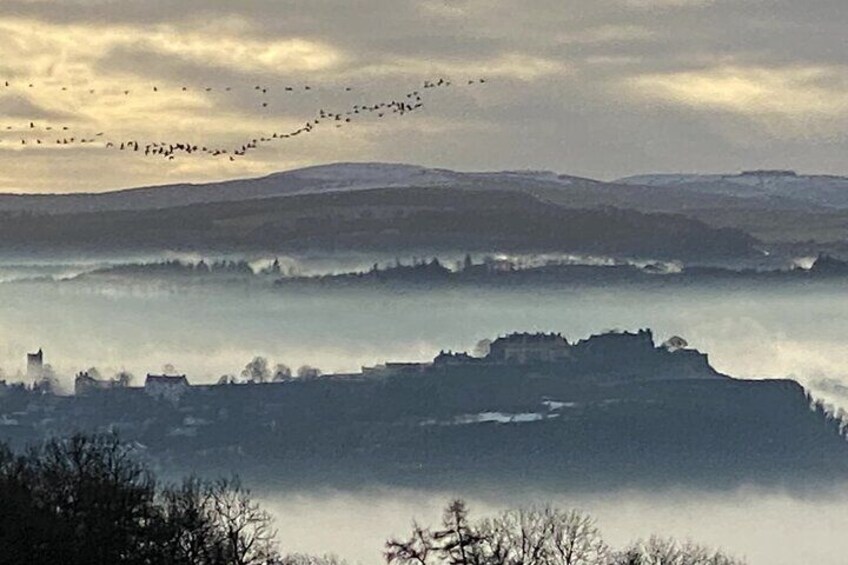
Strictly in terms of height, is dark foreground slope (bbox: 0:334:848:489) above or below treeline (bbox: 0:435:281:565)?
above

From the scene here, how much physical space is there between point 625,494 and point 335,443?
78.1 feet

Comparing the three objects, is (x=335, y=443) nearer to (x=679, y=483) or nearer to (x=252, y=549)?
(x=679, y=483)

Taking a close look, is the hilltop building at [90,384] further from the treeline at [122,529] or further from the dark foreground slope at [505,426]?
the treeline at [122,529]

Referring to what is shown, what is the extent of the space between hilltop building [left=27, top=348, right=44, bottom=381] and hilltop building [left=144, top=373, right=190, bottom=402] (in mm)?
7919

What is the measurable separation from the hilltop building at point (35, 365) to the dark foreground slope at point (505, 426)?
7.37m

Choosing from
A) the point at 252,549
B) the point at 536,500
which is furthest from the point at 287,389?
the point at 252,549

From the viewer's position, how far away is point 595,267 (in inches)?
7825

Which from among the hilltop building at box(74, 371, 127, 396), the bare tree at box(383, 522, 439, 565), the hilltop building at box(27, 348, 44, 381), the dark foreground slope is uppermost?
the hilltop building at box(27, 348, 44, 381)

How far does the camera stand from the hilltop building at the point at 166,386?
185875mm

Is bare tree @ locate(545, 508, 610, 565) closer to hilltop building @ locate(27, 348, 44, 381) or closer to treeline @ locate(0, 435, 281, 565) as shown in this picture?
treeline @ locate(0, 435, 281, 565)

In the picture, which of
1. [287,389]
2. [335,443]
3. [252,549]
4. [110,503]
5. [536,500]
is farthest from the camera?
[287,389]

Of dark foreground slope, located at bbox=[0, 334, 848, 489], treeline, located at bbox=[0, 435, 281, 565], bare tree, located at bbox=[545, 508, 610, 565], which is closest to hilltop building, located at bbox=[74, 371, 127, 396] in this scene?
dark foreground slope, located at bbox=[0, 334, 848, 489]

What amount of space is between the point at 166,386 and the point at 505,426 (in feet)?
83.3

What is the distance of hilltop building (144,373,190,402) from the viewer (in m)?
186
